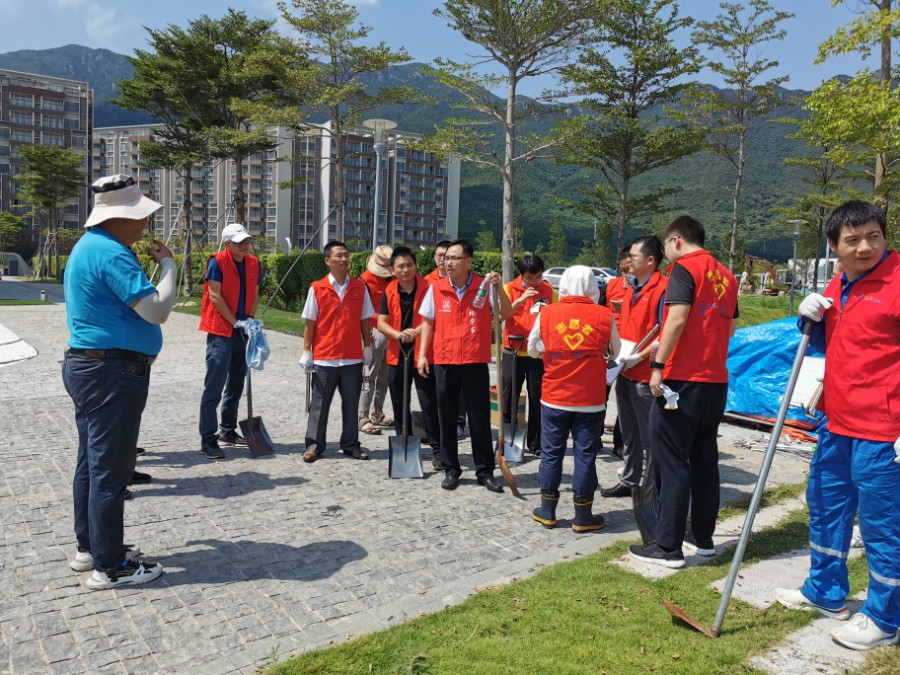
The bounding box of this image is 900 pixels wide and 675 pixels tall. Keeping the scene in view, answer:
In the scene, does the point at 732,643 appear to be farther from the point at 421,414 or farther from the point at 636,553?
the point at 421,414

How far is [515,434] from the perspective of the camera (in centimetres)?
656

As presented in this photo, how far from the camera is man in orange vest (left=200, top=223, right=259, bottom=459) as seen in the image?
6.16 m

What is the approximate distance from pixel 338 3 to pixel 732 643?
2384 centimetres

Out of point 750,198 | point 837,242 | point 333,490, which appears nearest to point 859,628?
point 837,242

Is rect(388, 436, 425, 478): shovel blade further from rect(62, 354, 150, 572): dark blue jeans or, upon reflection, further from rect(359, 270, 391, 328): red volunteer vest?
rect(62, 354, 150, 572): dark blue jeans

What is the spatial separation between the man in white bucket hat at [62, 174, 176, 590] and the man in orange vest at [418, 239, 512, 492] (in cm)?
238

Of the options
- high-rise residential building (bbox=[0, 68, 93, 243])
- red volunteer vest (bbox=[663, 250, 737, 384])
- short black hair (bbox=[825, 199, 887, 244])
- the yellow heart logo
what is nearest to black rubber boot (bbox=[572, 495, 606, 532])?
the yellow heart logo

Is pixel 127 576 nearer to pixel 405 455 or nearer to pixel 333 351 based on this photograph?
pixel 405 455

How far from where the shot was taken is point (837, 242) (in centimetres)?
325

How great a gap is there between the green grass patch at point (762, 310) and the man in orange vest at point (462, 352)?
17208 millimetres

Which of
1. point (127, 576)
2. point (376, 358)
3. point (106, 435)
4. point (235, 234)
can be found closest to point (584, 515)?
point (127, 576)

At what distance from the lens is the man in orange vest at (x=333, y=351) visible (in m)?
6.21

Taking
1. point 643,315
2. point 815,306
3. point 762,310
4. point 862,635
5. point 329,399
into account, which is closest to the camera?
point 862,635

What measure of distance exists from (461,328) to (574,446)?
4.46 feet
